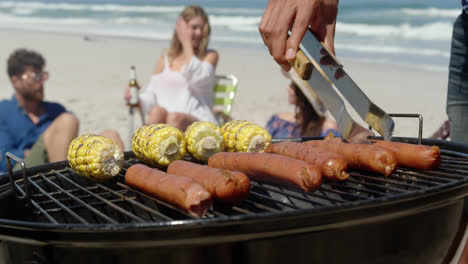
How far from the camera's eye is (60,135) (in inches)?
181

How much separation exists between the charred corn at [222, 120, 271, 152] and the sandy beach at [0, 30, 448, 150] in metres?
4.49

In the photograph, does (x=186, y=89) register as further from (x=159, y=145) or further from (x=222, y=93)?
(x=159, y=145)

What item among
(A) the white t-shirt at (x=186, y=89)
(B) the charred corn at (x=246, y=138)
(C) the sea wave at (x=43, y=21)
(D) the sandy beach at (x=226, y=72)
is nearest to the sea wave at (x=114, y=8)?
(C) the sea wave at (x=43, y=21)

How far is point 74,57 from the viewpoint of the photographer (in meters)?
13.8

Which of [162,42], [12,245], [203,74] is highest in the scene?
[162,42]

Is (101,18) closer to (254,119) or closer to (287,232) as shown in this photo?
(254,119)

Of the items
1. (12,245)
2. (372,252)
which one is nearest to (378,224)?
(372,252)

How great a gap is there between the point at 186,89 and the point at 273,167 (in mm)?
4204

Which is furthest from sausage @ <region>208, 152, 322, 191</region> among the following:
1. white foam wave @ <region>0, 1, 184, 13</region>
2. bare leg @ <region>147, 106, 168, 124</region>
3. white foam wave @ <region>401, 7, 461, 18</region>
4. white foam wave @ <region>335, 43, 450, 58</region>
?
white foam wave @ <region>0, 1, 184, 13</region>

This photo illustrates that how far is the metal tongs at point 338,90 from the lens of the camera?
1618mm

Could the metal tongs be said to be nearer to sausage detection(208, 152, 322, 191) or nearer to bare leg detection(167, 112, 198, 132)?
sausage detection(208, 152, 322, 191)

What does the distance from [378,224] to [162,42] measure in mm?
16025

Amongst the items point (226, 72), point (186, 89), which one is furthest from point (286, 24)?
point (226, 72)

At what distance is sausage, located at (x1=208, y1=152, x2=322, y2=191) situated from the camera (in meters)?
1.49
